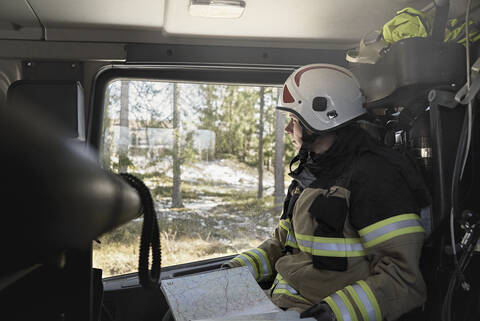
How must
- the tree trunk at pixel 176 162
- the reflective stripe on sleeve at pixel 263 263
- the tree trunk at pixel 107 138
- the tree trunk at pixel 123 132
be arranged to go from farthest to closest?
1. the tree trunk at pixel 176 162
2. the tree trunk at pixel 123 132
3. the tree trunk at pixel 107 138
4. the reflective stripe on sleeve at pixel 263 263

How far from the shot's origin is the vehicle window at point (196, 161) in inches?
118

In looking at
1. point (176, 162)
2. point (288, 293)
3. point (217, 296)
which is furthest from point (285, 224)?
point (176, 162)

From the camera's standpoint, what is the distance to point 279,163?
18.9 ft

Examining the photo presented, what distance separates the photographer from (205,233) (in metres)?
4.19

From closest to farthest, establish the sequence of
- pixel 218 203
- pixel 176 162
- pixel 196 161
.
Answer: pixel 176 162 < pixel 196 161 < pixel 218 203

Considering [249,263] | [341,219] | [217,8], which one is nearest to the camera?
[341,219]

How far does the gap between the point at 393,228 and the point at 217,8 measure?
141cm

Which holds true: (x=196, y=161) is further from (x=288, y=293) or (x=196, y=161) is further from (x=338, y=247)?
(x=338, y=247)

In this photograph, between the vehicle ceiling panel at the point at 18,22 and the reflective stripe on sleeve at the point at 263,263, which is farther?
the reflective stripe on sleeve at the point at 263,263

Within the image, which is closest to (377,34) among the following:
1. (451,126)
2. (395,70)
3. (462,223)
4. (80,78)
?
(395,70)

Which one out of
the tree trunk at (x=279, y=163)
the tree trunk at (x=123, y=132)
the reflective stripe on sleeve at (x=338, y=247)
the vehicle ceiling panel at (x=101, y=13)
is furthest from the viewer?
the tree trunk at (x=279, y=163)

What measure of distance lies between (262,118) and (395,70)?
3.07 metres

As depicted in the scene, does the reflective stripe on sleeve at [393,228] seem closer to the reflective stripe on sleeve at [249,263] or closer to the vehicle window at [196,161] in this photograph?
the reflective stripe on sleeve at [249,263]

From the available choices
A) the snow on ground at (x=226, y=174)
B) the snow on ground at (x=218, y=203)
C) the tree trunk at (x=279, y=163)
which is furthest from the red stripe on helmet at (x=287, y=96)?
the tree trunk at (x=279, y=163)
